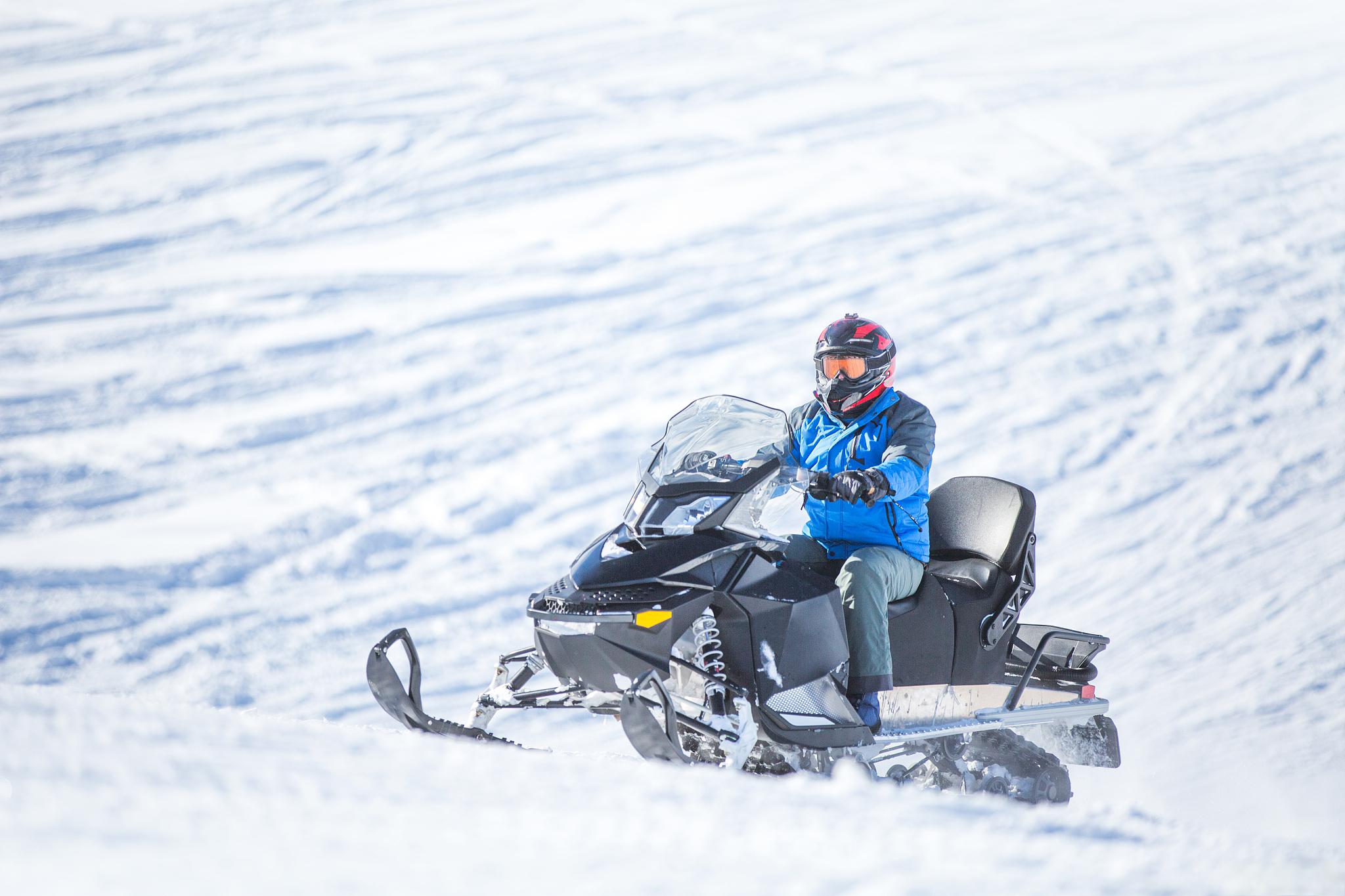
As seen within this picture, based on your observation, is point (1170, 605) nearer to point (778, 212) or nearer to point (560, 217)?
point (778, 212)

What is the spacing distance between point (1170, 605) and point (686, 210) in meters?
8.76

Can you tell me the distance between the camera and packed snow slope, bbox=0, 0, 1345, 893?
2186mm

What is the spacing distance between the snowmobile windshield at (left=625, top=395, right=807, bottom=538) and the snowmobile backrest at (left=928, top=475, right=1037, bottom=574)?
28.7 inches

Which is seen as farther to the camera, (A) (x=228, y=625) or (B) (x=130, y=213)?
(B) (x=130, y=213)

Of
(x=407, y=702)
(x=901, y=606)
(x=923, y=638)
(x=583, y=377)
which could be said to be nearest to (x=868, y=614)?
(x=901, y=606)

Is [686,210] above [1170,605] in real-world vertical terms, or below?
above

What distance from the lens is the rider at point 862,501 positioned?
12.1 ft

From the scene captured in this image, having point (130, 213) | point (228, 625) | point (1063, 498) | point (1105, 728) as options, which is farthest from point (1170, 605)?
point (130, 213)

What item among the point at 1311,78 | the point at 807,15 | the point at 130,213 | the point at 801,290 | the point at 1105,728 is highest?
the point at 807,15

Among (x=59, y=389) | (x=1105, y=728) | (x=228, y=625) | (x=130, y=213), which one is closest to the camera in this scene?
(x=1105, y=728)

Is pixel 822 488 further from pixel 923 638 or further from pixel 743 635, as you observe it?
pixel 923 638

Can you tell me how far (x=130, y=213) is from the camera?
14.7 meters

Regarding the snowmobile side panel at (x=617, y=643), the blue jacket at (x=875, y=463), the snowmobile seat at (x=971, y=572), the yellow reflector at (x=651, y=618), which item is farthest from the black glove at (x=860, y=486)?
the snowmobile seat at (x=971, y=572)

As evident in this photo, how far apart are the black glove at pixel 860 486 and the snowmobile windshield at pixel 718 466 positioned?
270mm
